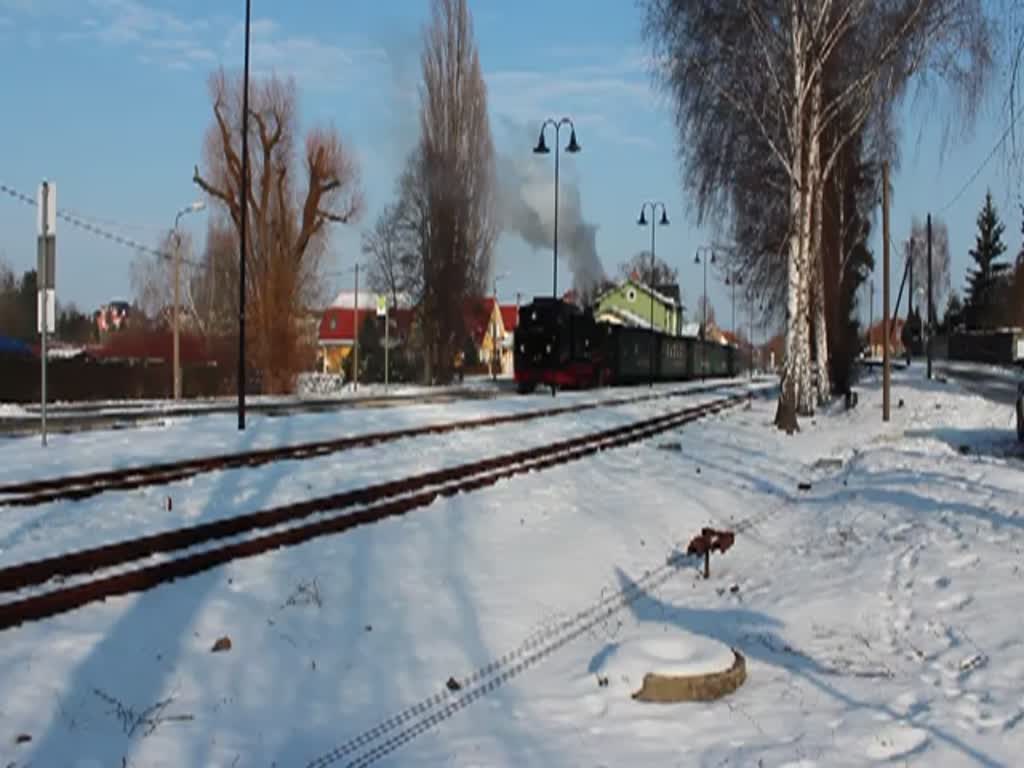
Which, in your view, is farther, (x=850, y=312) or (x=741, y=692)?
(x=850, y=312)

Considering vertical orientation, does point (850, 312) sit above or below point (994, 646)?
above

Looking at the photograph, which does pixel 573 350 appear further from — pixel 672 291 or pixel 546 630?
pixel 672 291

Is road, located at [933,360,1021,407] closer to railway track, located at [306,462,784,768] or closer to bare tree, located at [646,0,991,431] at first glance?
bare tree, located at [646,0,991,431]

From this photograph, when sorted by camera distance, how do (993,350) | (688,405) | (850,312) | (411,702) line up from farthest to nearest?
(993,350) → (850,312) → (688,405) → (411,702)

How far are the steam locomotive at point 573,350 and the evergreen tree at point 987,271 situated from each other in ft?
177

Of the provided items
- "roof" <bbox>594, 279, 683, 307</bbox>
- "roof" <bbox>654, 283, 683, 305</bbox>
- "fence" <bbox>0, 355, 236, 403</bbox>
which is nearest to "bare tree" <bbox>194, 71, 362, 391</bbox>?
"fence" <bbox>0, 355, 236, 403</bbox>

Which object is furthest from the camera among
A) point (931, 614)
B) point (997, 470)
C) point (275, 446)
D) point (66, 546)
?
point (275, 446)

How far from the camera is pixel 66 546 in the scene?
8500 millimetres

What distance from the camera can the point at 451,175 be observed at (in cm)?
5059

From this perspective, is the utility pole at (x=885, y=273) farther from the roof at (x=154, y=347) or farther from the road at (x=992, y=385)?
the roof at (x=154, y=347)

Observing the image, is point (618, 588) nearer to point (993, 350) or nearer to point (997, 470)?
point (997, 470)

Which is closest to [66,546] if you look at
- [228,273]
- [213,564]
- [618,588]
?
[213,564]

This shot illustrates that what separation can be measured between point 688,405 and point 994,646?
→ 89.1ft

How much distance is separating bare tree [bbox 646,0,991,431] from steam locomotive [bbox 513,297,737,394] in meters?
15.4
